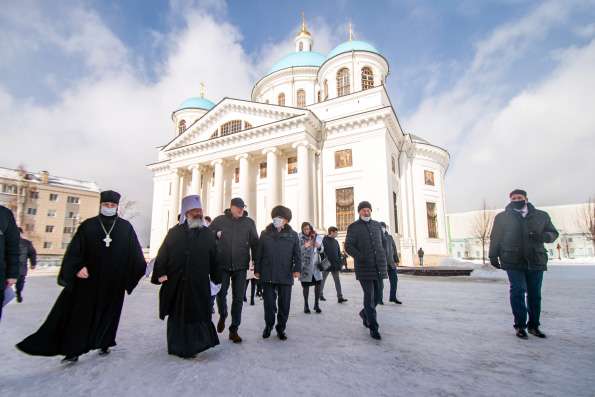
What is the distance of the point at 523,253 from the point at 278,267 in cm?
340

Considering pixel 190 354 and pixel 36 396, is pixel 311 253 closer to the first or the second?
pixel 190 354

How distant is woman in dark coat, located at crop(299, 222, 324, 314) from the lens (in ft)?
21.7

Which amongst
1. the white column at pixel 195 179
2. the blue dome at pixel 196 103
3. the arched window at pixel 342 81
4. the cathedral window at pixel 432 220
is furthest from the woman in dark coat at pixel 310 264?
the blue dome at pixel 196 103

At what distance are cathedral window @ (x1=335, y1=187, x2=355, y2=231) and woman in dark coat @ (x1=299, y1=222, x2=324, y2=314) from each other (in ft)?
53.5

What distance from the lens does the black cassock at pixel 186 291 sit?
3.59 meters

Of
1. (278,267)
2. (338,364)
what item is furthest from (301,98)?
(338,364)

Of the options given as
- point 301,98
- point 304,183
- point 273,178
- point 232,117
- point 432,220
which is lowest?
point 432,220

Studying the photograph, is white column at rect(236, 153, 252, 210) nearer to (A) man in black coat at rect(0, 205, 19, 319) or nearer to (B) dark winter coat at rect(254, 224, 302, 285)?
(B) dark winter coat at rect(254, 224, 302, 285)

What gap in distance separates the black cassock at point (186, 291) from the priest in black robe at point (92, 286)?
0.42 metres

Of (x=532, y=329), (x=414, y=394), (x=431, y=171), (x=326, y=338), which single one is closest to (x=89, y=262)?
(x=326, y=338)

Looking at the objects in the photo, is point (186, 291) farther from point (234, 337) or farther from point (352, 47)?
point (352, 47)

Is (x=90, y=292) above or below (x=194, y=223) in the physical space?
below

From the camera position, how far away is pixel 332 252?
26.5 feet

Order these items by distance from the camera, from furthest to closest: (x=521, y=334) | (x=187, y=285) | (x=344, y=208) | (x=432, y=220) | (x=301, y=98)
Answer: (x=301, y=98) → (x=432, y=220) → (x=344, y=208) → (x=521, y=334) → (x=187, y=285)
